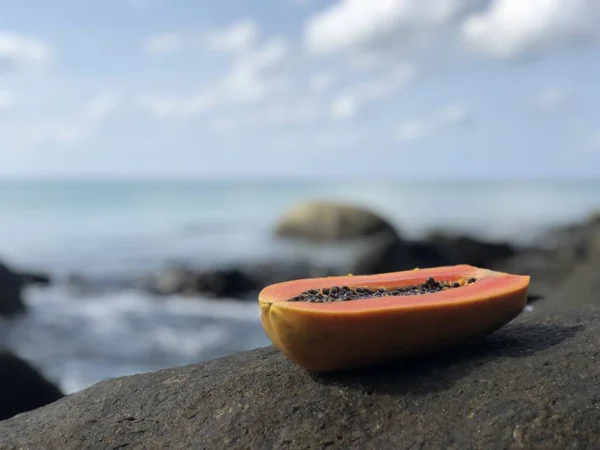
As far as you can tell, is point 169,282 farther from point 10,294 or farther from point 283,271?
point 283,271

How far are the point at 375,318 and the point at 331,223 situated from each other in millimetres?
19673

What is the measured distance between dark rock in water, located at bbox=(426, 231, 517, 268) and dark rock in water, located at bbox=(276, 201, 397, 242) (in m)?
4.64

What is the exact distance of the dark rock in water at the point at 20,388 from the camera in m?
4.22

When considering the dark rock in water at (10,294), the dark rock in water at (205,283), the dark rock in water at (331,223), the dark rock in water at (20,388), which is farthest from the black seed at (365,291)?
the dark rock in water at (331,223)

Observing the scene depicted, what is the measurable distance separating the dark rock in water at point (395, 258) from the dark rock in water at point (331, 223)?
26.5 ft

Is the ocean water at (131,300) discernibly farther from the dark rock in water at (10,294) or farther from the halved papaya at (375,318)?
the halved papaya at (375,318)

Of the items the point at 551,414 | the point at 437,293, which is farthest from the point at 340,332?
the point at 551,414

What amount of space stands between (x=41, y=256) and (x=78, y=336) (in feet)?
35.3

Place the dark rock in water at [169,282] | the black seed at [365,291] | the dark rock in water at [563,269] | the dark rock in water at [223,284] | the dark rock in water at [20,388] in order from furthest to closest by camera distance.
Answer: the dark rock in water at [169,282], the dark rock in water at [223,284], the dark rock in water at [563,269], the dark rock in water at [20,388], the black seed at [365,291]

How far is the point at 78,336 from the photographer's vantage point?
338 inches

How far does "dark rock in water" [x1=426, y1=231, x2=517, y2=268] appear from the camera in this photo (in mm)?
14684

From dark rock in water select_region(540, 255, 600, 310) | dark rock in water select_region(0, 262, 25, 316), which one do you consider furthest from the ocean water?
dark rock in water select_region(540, 255, 600, 310)

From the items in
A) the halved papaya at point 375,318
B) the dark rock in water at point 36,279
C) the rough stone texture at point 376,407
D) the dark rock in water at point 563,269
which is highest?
the halved papaya at point 375,318

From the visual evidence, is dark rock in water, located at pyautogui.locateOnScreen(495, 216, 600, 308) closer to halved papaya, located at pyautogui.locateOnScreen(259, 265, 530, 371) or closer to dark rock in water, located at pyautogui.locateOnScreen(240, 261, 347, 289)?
halved papaya, located at pyautogui.locateOnScreen(259, 265, 530, 371)
